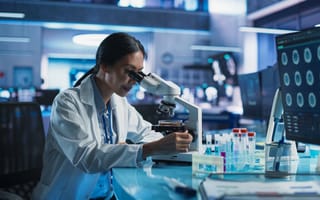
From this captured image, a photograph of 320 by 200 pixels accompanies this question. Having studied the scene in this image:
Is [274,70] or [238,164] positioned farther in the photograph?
[274,70]

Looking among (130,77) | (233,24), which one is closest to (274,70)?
(130,77)

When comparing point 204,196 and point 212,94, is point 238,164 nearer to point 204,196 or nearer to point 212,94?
point 204,196

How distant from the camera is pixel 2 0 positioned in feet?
16.5

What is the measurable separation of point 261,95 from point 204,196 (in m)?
1.91

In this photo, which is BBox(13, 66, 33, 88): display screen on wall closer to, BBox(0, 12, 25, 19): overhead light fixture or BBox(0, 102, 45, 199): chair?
BBox(0, 12, 25, 19): overhead light fixture

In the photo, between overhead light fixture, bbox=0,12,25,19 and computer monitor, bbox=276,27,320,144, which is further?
overhead light fixture, bbox=0,12,25,19

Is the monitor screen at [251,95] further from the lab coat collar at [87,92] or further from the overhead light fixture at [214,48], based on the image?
the overhead light fixture at [214,48]

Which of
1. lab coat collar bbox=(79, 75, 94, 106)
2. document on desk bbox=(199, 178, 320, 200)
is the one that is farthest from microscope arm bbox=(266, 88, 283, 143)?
lab coat collar bbox=(79, 75, 94, 106)

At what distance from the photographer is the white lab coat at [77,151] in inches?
47.5

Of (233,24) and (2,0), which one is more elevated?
(233,24)

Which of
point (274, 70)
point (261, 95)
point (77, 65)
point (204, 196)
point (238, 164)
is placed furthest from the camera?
point (77, 65)

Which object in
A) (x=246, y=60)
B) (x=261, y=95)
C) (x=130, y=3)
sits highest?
(x=130, y=3)

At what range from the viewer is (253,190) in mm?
787

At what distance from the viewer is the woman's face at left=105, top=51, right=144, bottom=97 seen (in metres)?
1.43
